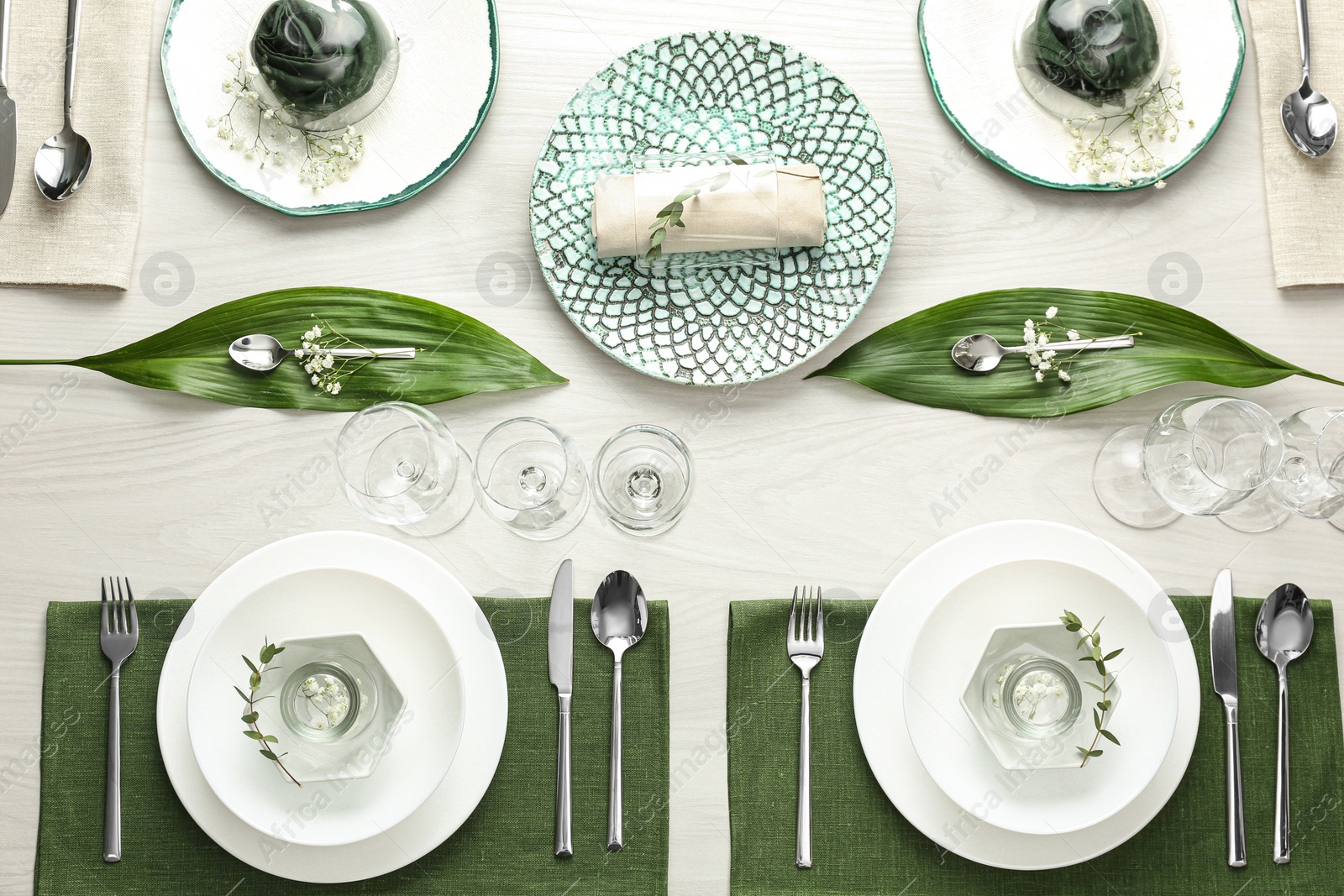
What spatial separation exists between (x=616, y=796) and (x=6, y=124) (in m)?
0.97

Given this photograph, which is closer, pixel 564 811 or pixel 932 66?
pixel 564 811

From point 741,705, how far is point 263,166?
0.77 metres

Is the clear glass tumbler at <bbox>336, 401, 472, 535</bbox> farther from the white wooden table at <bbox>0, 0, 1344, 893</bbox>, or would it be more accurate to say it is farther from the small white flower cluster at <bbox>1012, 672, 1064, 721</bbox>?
the small white flower cluster at <bbox>1012, 672, 1064, 721</bbox>

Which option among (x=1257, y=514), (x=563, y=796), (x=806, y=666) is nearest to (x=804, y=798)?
(x=806, y=666)

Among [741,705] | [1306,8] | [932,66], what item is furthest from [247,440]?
[1306,8]

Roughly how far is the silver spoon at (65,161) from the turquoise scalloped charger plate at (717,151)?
0.50m

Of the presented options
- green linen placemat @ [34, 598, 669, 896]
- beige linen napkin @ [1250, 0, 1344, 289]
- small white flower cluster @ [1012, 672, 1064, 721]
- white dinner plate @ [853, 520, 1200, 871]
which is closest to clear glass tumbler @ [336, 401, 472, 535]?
green linen placemat @ [34, 598, 669, 896]

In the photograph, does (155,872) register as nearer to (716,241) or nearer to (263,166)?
(263,166)

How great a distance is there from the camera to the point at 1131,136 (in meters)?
1.00

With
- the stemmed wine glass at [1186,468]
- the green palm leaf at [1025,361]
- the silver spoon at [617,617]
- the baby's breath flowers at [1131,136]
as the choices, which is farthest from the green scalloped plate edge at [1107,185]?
the silver spoon at [617,617]

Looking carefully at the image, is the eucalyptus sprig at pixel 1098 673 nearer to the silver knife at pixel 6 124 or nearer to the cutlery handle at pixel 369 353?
the cutlery handle at pixel 369 353

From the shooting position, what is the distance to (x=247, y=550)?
0.96 metres

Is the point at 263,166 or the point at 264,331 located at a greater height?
the point at 263,166

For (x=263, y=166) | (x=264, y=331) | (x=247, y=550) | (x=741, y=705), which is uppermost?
(x=263, y=166)
